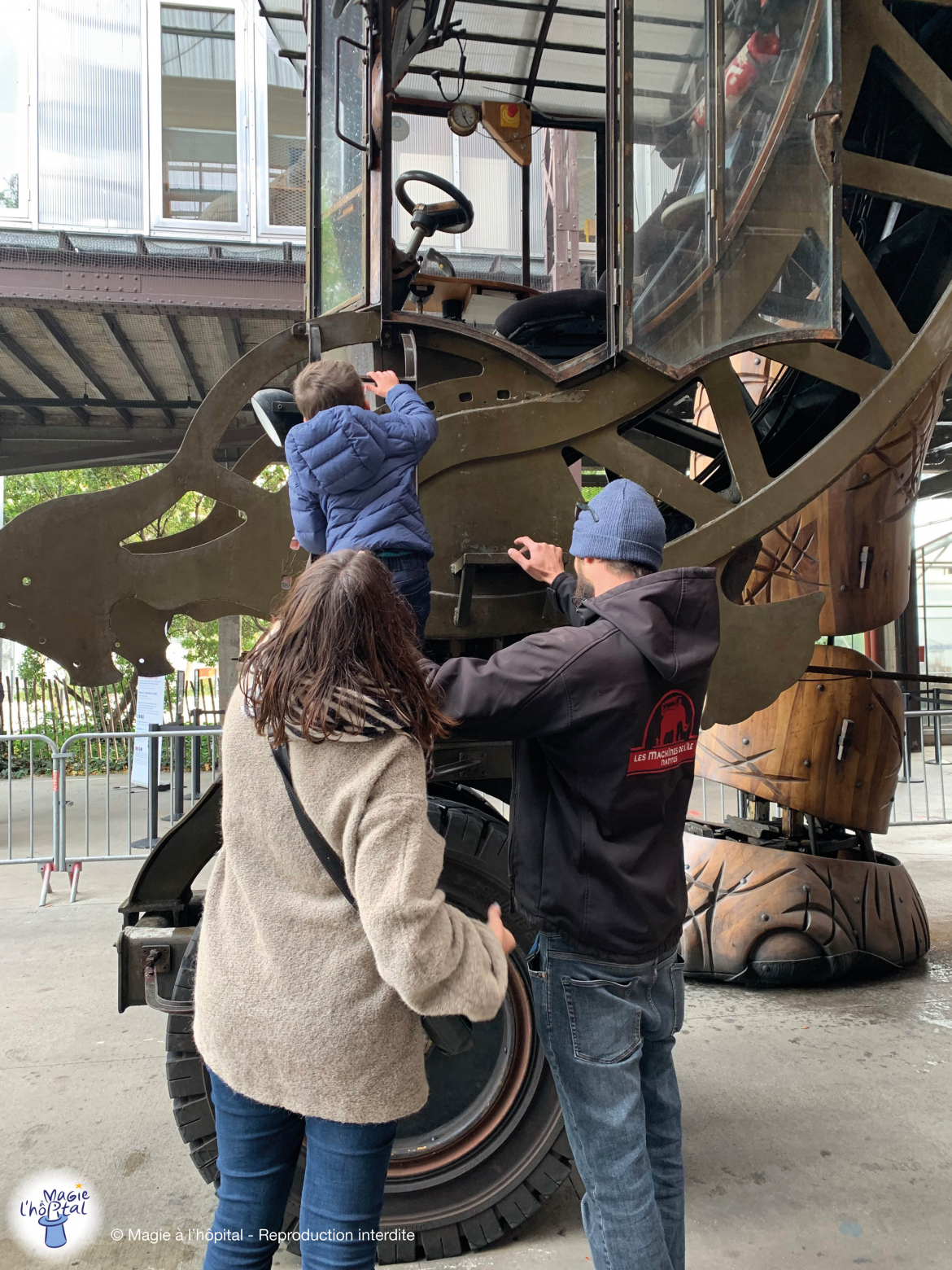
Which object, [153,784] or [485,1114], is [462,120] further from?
[153,784]

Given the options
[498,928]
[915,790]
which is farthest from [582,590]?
[915,790]

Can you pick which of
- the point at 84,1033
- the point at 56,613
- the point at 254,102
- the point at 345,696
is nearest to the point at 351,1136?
the point at 345,696

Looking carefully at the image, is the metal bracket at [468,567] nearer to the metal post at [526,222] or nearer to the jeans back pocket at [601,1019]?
the jeans back pocket at [601,1019]

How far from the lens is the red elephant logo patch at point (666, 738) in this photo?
1.95 metres

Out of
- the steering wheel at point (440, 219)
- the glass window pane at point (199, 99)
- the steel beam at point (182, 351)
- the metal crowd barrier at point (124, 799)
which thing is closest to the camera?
the steering wheel at point (440, 219)

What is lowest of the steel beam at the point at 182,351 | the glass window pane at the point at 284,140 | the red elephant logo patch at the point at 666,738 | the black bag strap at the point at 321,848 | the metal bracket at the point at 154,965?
the metal bracket at the point at 154,965

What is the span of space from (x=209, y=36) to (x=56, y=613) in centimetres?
996

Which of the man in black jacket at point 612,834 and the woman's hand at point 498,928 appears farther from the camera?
the man in black jacket at point 612,834

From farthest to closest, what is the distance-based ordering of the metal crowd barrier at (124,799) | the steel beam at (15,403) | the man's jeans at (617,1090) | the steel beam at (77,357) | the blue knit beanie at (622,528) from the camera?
the steel beam at (15,403)
the steel beam at (77,357)
the metal crowd barrier at (124,799)
the blue knit beanie at (622,528)
the man's jeans at (617,1090)

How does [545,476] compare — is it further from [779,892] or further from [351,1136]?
[779,892]

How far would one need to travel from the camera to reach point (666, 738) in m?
2.01

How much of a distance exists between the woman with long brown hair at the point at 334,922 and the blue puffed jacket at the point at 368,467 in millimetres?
833

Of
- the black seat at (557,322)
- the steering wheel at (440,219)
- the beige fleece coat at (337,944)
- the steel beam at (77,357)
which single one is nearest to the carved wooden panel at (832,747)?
the black seat at (557,322)

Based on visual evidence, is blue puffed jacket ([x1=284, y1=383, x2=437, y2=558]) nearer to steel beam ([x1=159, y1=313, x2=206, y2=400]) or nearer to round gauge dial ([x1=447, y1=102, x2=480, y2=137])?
round gauge dial ([x1=447, y1=102, x2=480, y2=137])
